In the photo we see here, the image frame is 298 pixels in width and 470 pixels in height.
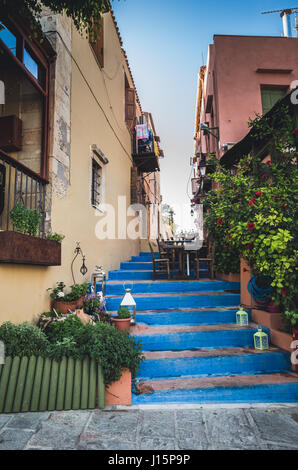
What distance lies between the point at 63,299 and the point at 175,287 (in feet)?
7.92

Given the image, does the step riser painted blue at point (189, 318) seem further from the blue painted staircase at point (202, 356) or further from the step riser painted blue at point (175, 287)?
the step riser painted blue at point (175, 287)

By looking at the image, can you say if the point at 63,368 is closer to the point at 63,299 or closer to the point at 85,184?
the point at 63,299

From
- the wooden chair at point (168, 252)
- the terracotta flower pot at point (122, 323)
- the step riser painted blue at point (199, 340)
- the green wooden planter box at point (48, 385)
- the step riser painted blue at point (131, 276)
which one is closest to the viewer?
the green wooden planter box at point (48, 385)

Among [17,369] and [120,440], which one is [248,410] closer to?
[120,440]

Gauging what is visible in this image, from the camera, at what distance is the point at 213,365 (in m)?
3.32

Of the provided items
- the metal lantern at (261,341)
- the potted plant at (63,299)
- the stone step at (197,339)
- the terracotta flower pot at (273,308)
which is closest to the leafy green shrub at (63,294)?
the potted plant at (63,299)

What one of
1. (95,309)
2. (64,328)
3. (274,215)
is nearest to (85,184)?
(95,309)

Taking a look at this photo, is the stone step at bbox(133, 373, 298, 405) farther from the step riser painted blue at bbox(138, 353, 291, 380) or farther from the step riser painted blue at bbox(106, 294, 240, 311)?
the step riser painted blue at bbox(106, 294, 240, 311)

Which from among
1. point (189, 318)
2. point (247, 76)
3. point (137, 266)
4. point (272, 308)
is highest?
point (247, 76)

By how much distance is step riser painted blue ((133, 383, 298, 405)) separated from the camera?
278 centimetres

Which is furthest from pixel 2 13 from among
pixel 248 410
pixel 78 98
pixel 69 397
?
pixel 248 410

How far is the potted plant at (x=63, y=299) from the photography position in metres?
3.89

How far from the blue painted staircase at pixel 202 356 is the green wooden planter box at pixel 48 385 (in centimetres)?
49
